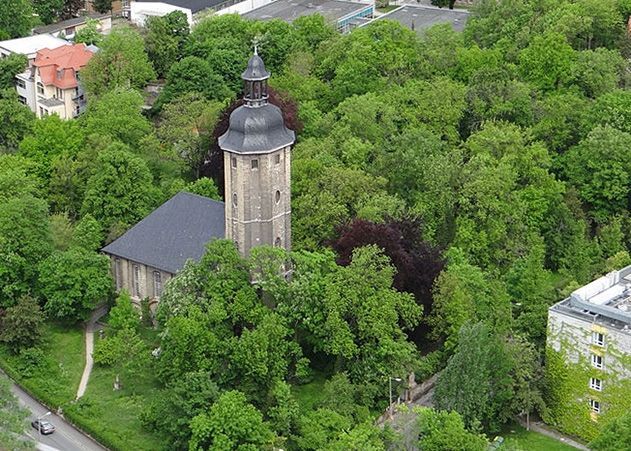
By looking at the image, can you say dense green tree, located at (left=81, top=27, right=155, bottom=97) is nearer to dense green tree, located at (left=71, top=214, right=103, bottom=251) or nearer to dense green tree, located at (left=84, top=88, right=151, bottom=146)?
dense green tree, located at (left=84, top=88, right=151, bottom=146)

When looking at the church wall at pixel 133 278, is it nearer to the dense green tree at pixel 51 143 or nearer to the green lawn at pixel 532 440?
the dense green tree at pixel 51 143

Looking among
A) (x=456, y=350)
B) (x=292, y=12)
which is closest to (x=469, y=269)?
(x=456, y=350)

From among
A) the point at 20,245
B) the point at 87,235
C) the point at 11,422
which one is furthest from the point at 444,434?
the point at 20,245

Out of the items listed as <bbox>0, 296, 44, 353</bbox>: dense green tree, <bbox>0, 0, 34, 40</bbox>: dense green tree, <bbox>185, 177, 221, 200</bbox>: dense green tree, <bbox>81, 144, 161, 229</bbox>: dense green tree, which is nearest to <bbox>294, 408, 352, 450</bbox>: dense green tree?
<bbox>0, 296, 44, 353</bbox>: dense green tree

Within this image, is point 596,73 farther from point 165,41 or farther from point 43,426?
point 43,426

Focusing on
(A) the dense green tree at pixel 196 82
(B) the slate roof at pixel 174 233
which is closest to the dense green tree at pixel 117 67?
(A) the dense green tree at pixel 196 82
